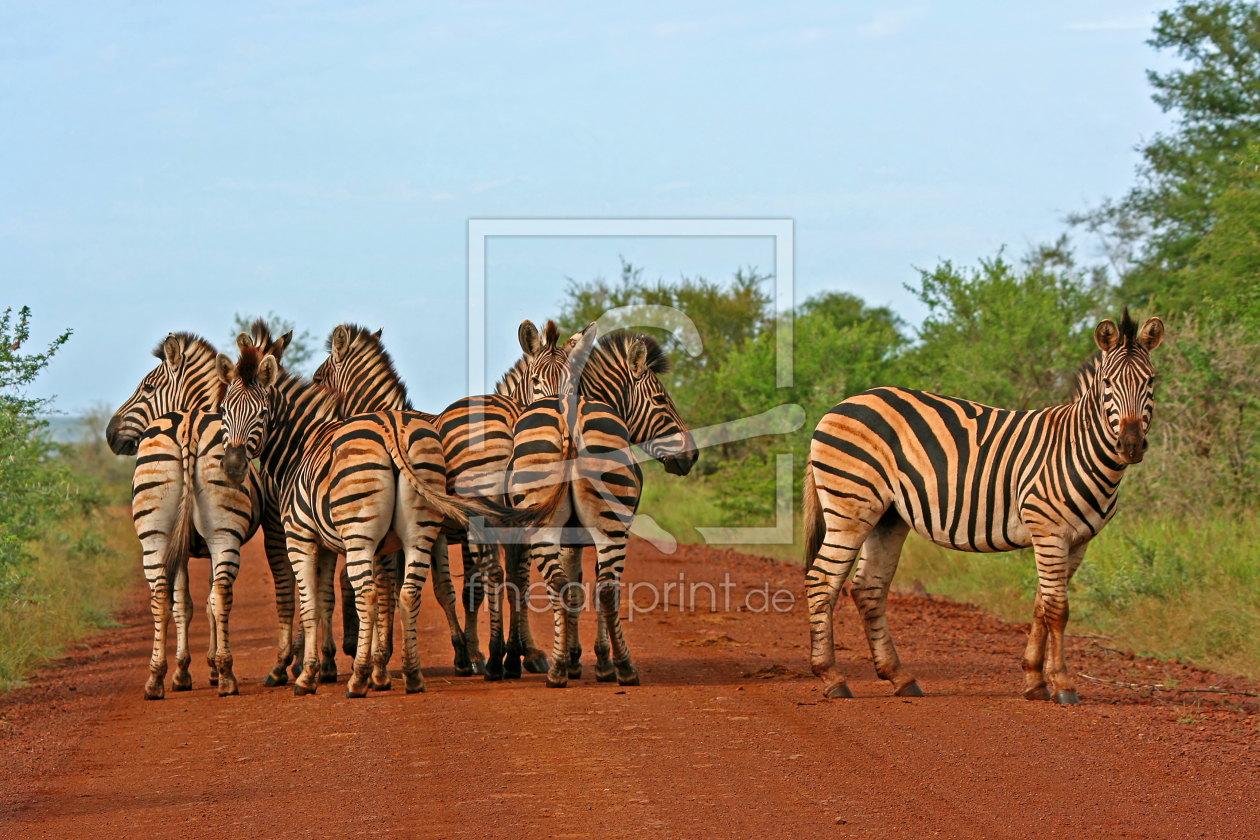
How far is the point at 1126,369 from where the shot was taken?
685 cm

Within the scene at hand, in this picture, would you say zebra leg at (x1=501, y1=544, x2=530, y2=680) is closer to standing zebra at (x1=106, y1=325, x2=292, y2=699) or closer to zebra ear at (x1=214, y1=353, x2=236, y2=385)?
standing zebra at (x1=106, y1=325, x2=292, y2=699)

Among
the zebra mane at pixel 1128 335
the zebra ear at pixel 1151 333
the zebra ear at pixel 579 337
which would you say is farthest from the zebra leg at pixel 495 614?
the zebra ear at pixel 1151 333

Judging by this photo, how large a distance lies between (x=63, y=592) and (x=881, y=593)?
359 inches

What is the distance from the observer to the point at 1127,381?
6.82m

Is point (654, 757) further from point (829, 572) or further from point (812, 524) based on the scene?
point (812, 524)

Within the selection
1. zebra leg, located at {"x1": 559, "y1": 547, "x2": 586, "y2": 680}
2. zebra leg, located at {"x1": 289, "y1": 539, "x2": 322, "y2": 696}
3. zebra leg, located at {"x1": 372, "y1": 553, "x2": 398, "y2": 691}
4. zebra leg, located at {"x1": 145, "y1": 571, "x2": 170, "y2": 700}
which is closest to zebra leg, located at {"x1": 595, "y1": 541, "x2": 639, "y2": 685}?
zebra leg, located at {"x1": 559, "y1": 547, "x2": 586, "y2": 680}

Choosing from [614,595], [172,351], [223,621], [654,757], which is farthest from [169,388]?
[654,757]

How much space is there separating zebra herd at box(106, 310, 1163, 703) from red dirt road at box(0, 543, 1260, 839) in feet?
1.45

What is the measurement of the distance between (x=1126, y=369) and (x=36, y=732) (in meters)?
7.01

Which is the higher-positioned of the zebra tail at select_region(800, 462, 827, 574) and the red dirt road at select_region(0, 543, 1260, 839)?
the zebra tail at select_region(800, 462, 827, 574)

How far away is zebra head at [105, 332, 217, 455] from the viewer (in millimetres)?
9531

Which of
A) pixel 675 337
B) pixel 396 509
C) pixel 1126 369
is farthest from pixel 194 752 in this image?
pixel 675 337

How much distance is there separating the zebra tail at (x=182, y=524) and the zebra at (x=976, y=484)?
14.2 feet

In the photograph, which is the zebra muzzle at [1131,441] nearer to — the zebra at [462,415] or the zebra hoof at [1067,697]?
the zebra hoof at [1067,697]
